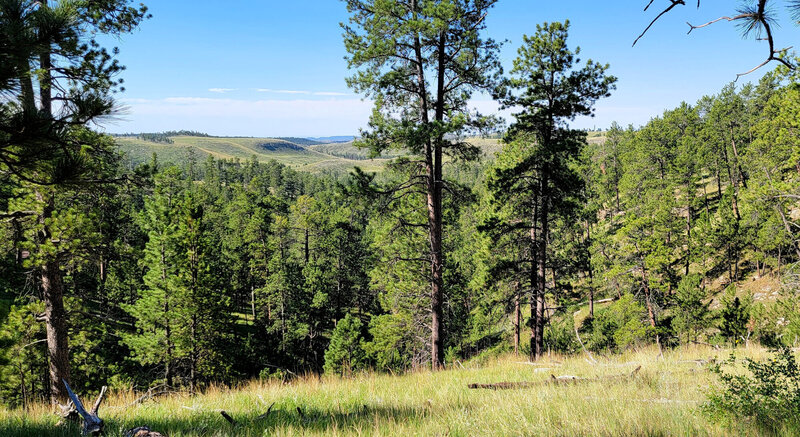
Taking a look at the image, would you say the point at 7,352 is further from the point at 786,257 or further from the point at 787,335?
the point at 786,257

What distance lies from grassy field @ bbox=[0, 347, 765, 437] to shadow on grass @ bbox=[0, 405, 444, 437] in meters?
0.01

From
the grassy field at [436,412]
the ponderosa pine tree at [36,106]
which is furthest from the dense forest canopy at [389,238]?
the grassy field at [436,412]

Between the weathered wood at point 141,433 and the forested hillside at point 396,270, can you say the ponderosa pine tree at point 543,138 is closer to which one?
the forested hillside at point 396,270

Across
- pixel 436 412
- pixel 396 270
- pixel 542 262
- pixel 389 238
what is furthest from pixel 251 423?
pixel 396 270

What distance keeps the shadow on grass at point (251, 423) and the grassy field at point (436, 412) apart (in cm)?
1

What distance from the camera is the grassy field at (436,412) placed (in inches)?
133

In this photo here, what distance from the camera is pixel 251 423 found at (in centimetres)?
411

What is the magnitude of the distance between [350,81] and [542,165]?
7647 millimetres

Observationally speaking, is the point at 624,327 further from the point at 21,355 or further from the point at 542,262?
the point at 21,355

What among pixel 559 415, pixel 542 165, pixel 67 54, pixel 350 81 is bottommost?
pixel 559 415

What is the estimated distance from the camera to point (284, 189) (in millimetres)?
93812

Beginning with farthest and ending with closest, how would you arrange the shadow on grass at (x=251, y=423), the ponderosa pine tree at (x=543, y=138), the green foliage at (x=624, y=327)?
the green foliage at (x=624, y=327) → the ponderosa pine tree at (x=543, y=138) → the shadow on grass at (x=251, y=423)

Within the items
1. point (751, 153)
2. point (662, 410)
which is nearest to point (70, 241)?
point (662, 410)

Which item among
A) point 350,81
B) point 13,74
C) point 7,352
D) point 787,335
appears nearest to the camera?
point 13,74
